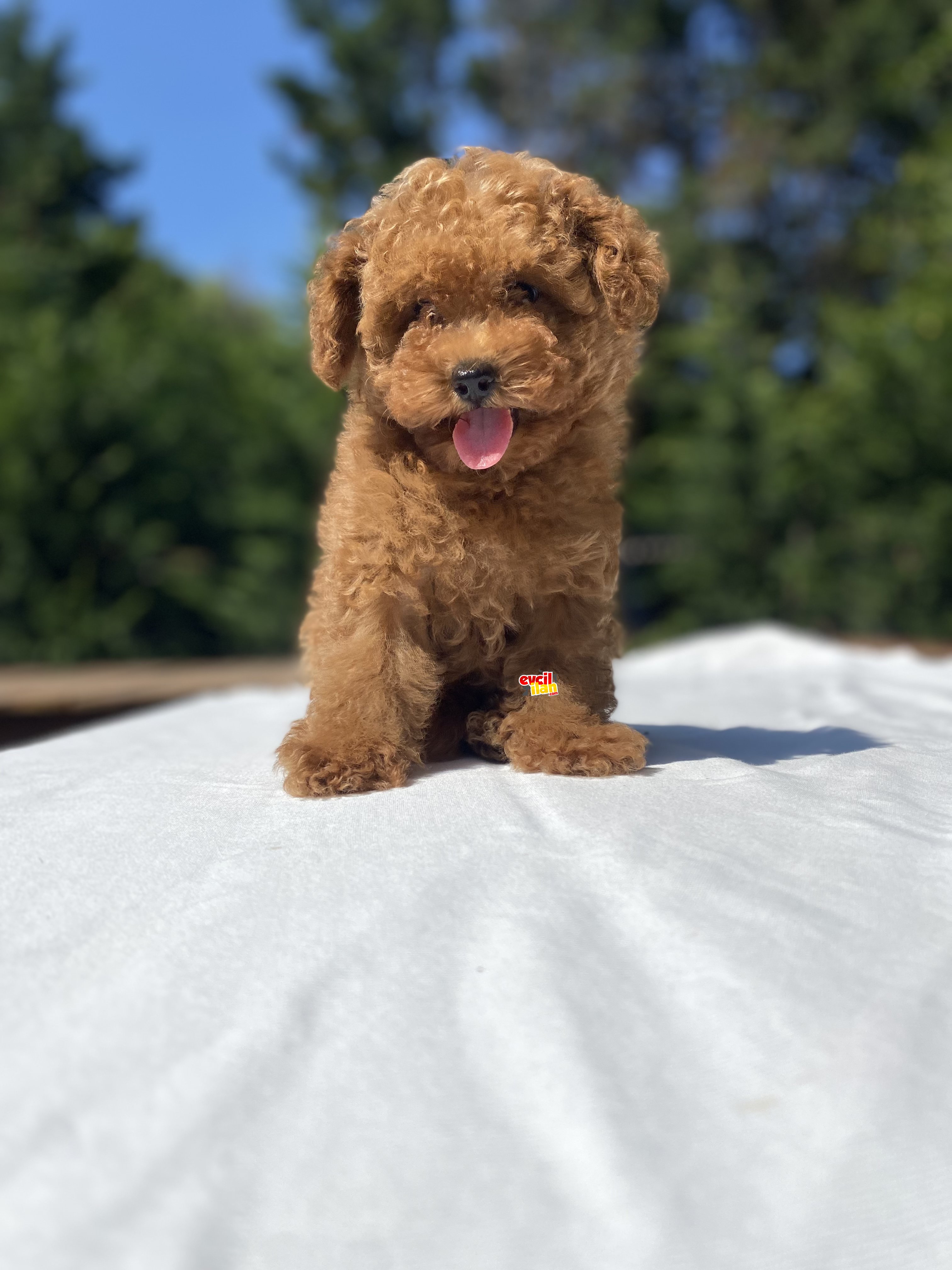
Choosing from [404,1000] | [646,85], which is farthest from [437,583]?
[646,85]

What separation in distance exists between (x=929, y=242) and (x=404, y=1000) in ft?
45.1

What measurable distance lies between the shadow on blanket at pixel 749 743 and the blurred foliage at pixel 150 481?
7400 millimetres

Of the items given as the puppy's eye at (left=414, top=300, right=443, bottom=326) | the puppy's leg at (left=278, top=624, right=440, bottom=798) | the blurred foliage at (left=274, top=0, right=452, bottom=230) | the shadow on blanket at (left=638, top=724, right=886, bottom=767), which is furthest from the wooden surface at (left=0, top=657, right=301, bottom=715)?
the blurred foliage at (left=274, top=0, right=452, bottom=230)

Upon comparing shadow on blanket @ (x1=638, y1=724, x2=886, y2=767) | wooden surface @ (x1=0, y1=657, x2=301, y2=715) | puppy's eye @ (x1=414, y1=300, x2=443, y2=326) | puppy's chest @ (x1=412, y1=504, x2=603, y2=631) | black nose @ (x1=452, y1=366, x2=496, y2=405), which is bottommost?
wooden surface @ (x1=0, y1=657, x2=301, y2=715)

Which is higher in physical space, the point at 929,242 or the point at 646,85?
the point at 646,85

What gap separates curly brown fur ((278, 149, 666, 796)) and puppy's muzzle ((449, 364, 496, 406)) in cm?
1

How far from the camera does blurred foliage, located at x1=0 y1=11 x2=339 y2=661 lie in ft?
33.1

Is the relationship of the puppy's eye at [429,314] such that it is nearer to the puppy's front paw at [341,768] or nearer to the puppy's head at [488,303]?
the puppy's head at [488,303]

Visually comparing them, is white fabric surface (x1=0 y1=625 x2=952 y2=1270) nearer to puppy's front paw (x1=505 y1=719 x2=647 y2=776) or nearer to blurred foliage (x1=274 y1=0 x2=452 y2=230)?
puppy's front paw (x1=505 y1=719 x2=647 y2=776)

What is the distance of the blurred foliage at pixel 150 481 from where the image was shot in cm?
1010

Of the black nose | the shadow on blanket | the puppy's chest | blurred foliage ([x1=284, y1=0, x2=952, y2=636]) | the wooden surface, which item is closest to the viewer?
the black nose

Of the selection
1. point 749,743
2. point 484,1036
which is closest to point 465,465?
point 749,743

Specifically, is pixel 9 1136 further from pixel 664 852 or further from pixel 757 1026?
pixel 664 852

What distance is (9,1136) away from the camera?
1484 millimetres
